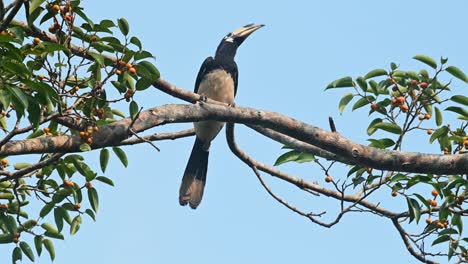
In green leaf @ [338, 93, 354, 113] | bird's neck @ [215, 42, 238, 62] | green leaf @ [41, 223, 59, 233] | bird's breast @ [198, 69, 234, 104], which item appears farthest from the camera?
bird's neck @ [215, 42, 238, 62]

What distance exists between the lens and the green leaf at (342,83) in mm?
4953

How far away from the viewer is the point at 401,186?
15.6 feet

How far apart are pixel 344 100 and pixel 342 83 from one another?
0.54 ft

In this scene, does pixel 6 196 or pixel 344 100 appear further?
pixel 344 100

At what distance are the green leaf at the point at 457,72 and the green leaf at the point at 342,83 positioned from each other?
55cm

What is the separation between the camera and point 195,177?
22.4 feet

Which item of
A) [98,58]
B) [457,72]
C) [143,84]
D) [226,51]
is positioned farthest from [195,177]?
[98,58]

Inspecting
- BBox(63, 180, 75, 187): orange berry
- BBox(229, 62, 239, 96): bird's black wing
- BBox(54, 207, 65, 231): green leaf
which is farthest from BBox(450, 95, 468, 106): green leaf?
BBox(229, 62, 239, 96): bird's black wing

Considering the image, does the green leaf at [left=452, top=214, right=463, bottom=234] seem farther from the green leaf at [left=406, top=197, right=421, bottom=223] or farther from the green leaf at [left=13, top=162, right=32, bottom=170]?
the green leaf at [left=13, top=162, right=32, bottom=170]

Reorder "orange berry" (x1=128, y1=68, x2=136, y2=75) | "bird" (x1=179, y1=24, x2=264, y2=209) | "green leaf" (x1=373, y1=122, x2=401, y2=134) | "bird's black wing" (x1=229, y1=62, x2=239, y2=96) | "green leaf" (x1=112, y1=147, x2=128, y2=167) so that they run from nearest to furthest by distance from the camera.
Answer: "orange berry" (x1=128, y1=68, x2=136, y2=75) → "green leaf" (x1=112, y1=147, x2=128, y2=167) → "green leaf" (x1=373, y1=122, x2=401, y2=134) → "bird" (x1=179, y1=24, x2=264, y2=209) → "bird's black wing" (x1=229, y1=62, x2=239, y2=96)

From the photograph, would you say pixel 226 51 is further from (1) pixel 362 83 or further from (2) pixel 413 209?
(2) pixel 413 209

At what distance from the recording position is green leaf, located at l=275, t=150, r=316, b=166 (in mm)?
4836

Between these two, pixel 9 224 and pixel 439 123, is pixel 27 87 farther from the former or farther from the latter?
pixel 439 123

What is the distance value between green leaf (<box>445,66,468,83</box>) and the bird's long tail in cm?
236
